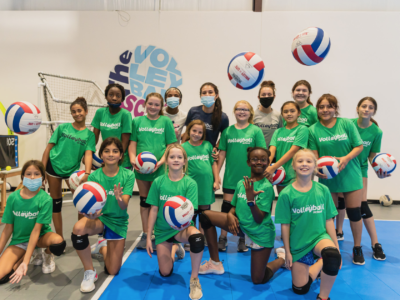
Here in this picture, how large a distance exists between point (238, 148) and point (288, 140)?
0.54m

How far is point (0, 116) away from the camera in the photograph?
6086 millimetres

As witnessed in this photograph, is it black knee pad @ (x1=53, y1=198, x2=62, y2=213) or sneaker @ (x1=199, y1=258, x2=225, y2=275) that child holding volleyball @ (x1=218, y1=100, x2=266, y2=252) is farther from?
black knee pad @ (x1=53, y1=198, x2=62, y2=213)

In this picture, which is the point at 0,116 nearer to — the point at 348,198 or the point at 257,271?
the point at 257,271

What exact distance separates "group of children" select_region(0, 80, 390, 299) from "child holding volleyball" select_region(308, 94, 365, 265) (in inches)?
0.4

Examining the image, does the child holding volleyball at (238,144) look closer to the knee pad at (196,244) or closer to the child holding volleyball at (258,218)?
the child holding volleyball at (258,218)

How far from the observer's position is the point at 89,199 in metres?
2.14

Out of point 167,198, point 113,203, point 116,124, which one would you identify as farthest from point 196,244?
point 116,124

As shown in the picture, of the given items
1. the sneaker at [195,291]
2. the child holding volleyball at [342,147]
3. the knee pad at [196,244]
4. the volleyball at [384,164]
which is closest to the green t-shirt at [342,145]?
the child holding volleyball at [342,147]

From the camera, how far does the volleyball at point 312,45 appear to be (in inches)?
117

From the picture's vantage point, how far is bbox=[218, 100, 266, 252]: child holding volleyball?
283cm

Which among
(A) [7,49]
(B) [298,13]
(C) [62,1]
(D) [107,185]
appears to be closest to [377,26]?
(B) [298,13]

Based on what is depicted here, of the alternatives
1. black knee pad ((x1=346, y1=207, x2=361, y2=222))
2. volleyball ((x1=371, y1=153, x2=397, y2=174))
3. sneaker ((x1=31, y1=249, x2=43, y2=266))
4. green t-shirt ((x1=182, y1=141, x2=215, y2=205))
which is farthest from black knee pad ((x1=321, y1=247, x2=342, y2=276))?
sneaker ((x1=31, y1=249, x2=43, y2=266))

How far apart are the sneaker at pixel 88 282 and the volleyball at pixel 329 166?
2281mm

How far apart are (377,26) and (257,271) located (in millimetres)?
5815
